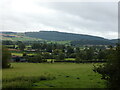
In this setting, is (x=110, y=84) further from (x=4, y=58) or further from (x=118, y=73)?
(x=4, y=58)

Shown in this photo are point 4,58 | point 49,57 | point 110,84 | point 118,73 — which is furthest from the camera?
point 49,57

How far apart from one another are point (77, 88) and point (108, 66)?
6583 millimetres

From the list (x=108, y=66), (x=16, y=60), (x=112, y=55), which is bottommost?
(x=16, y=60)

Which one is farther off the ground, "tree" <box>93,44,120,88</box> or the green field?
"tree" <box>93,44,120,88</box>

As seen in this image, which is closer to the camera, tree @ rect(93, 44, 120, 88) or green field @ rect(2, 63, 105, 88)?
tree @ rect(93, 44, 120, 88)

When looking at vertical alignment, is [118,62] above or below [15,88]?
above

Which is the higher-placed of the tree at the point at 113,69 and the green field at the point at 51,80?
the tree at the point at 113,69

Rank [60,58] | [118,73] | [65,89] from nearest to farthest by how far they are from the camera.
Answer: [118,73], [65,89], [60,58]

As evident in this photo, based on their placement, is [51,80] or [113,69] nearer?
[113,69]

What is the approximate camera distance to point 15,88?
85.3 ft

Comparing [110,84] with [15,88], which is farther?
[15,88]

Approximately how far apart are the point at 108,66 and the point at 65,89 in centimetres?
734

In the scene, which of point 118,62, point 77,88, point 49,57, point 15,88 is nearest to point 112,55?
point 118,62

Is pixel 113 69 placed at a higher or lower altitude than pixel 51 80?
higher
